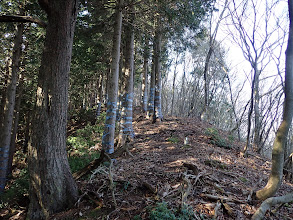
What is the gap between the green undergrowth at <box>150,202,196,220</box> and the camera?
2499 millimetres

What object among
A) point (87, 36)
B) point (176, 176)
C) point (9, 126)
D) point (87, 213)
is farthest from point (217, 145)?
point (9, 126)

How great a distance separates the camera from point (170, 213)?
257 cm

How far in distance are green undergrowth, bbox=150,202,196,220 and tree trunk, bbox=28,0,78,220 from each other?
1614 mm

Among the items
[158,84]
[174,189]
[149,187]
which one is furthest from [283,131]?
[158,84]

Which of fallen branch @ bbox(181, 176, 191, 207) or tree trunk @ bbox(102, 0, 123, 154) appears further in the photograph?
tree trunk @ bbox(102, 0, 123, 154)

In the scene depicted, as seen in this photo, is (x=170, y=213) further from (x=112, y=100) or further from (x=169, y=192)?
(x=112, y=100)

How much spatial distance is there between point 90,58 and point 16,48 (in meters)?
3.36

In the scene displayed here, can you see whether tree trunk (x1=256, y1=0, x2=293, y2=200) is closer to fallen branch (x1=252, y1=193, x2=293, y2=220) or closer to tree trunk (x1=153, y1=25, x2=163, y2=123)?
fallen branch (x1=252, y1=193, x2=293, y2=220)

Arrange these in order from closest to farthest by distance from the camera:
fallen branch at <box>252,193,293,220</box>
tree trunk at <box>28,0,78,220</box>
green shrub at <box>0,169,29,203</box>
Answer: fallen branch at <box>252,193,293,220</box>, tree trunk at <box>28,0,78,220</box>, green shrub at <box>0,169,29,203</box>

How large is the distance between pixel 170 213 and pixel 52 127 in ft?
7.68

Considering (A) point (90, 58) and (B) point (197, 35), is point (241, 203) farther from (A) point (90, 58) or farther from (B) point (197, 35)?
(A) point (90, 58)

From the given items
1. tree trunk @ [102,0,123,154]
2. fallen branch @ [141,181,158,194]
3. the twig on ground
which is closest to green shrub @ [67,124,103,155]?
tree trunk @ [102,0,123,154]

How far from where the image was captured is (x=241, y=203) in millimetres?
3115

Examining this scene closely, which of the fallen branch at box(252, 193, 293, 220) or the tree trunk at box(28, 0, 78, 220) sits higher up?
the tree trunk at box(28, 0, 78, 220)
